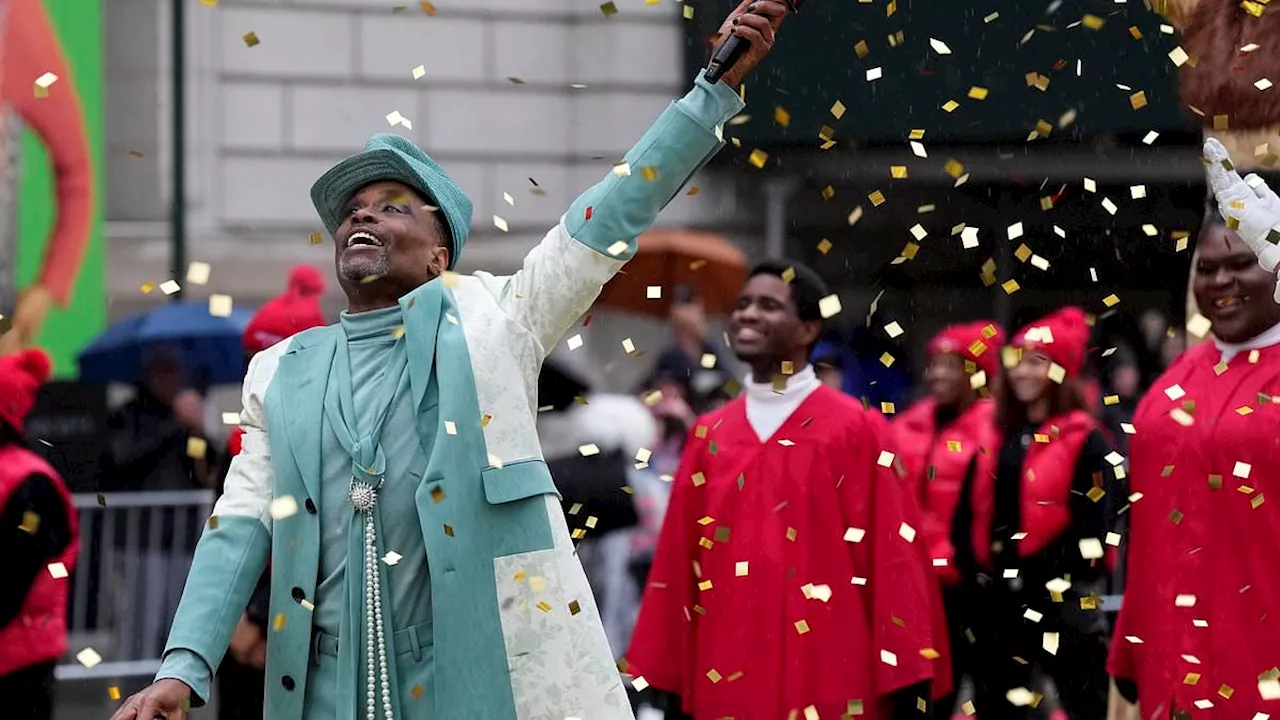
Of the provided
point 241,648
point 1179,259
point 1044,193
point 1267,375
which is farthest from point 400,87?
point 1267,375

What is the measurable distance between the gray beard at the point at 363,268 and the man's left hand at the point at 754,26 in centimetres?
84

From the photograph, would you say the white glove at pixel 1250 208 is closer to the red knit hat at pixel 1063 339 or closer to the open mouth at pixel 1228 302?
the open mouth at pixel 1228 302

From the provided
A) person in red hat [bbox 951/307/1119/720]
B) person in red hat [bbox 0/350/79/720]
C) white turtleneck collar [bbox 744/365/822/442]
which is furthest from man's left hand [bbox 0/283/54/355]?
white turtleneck collar [bbox 744/365/822/442]

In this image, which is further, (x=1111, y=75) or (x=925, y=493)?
(x=1111, y=75)

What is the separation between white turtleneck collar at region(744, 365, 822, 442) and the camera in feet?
23.6

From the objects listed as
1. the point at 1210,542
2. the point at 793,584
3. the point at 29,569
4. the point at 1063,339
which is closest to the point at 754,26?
the point at 1210,542

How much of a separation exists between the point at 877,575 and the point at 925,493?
2217mm

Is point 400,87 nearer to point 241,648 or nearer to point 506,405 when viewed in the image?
point 241,648

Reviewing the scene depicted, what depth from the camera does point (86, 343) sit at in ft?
41.8

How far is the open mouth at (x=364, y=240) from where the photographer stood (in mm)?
4887

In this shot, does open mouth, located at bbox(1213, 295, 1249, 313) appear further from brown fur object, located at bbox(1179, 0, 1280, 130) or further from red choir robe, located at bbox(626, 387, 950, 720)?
red choir robe, located at bbox(626, 387, 950, 720)

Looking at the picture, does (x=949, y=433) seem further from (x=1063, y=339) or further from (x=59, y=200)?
(x=59, y=200)

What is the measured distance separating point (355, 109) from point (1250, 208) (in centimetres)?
907

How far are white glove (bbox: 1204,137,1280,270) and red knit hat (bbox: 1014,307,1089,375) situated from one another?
277cm
